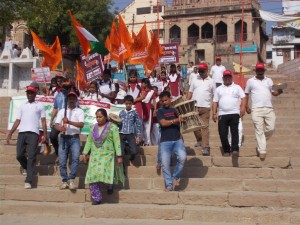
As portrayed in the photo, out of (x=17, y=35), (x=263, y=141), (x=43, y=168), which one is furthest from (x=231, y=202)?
(x=17, y=35)

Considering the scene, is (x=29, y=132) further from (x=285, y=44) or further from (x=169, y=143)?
(x=285, y=44)

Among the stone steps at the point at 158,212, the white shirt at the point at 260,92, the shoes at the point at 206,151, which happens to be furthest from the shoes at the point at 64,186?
the white shirt at the point at 260,92

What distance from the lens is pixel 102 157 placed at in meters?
7.70

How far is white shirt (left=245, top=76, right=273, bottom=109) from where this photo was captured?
Answer: 8.59 m

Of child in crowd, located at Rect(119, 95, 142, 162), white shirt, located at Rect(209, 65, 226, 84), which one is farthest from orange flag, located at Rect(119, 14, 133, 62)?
child in crowd, located at Rect(119, 95, 142, 162)

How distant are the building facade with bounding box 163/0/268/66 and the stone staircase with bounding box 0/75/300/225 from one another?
35512 mm

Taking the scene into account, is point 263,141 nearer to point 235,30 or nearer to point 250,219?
point 250,219

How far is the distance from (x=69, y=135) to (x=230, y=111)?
10.0 ft

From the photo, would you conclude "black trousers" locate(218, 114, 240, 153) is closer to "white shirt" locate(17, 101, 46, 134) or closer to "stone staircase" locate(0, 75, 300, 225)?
"stone staircase" locate(0, 75, 300, 225)

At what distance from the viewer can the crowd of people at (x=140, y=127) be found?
7.75 meters

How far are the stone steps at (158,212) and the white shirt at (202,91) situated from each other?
2734 millimetres

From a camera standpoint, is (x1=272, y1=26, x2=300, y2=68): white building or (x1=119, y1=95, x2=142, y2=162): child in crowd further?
(x1=272, y1=26, x2=300, y2=68): white building

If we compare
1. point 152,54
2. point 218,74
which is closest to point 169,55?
point 152,54

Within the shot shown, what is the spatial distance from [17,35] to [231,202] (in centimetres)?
4054
